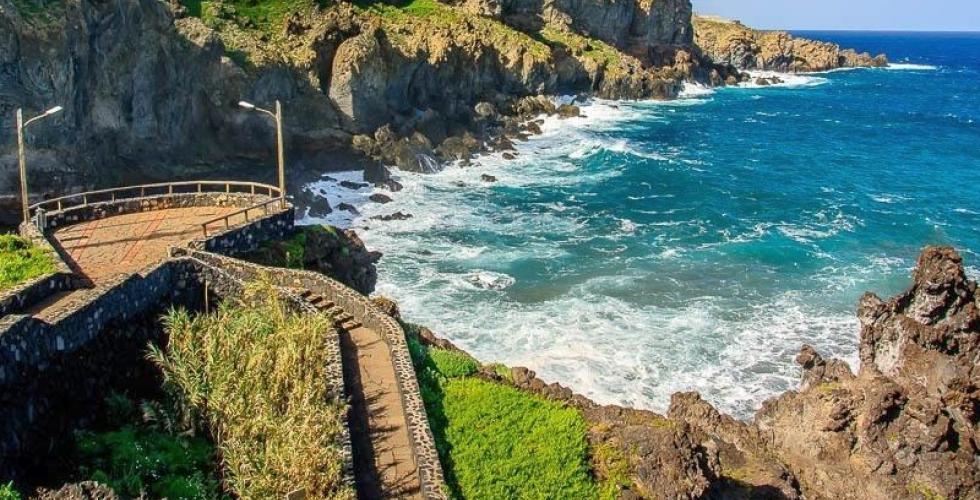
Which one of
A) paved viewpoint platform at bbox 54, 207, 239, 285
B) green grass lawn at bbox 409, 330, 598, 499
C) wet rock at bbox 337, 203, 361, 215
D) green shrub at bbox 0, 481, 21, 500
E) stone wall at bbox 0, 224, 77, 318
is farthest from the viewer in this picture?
wet rock at bbox 337, 203, 361, 215

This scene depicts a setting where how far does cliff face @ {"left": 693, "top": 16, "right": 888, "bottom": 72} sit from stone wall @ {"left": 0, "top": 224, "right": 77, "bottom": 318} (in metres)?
138

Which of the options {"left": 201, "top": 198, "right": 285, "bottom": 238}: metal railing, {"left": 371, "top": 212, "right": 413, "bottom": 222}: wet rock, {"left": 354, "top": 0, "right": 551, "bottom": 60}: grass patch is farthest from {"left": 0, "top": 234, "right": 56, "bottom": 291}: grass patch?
{"left": 354, "top": 0, "right": 551, "bottom": 60}: grass patch

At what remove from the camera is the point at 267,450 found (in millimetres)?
16203

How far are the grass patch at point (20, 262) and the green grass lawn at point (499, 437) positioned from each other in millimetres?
10707

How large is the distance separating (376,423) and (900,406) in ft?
53.9

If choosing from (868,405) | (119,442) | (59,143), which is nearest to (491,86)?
(59,143)

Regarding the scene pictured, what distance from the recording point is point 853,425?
82.7 feet

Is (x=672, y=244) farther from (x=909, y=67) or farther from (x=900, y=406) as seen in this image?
(x=909, y=67)

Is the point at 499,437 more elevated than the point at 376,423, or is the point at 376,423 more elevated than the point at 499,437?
the point at 376,423

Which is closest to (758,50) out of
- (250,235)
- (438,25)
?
(438,25)

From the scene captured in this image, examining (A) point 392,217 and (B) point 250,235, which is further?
(A) point 392,217

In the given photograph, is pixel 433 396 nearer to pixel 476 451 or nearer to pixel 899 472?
pixel 476 451

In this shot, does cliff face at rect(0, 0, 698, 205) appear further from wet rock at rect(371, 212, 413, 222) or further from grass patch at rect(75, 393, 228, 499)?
grass patch at rect(75, 393, 228, 499)

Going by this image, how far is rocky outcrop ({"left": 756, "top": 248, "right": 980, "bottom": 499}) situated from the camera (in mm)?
23969
